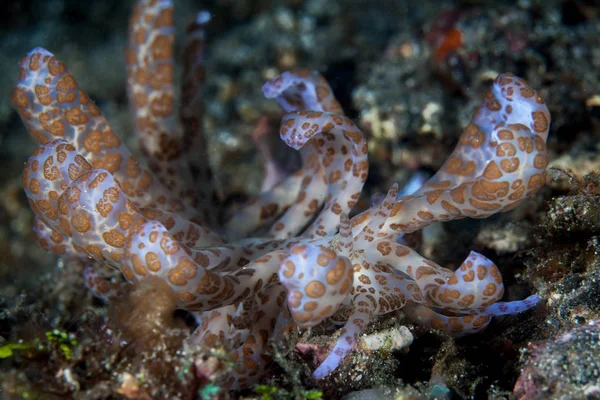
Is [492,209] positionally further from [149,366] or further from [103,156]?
[103,156]

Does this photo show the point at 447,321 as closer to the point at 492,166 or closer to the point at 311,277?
the point at 492,166

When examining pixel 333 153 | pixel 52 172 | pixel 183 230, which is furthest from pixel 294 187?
pixel 52 172

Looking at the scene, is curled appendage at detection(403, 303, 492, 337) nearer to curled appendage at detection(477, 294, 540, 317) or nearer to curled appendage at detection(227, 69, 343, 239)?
curled appendage at detection(477, 294, 540, 317)

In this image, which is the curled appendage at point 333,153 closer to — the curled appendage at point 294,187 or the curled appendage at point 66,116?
the curled appendage at point 294,187

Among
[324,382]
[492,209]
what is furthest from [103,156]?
[492,209]

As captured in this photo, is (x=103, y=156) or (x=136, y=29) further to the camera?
(x=136, y=29)

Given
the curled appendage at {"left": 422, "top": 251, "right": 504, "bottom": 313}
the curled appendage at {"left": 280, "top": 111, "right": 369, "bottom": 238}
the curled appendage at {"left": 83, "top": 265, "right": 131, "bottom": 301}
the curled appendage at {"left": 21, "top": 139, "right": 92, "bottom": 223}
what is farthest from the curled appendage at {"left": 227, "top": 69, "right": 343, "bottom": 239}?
the curled appendage at {"left": 21, "top": 139, "right": 92, "bottom": 223}
